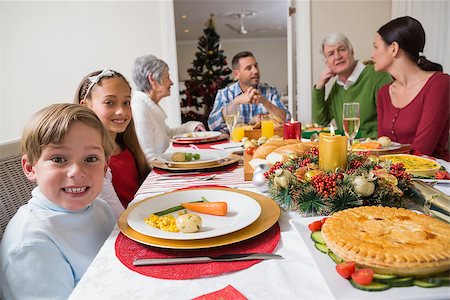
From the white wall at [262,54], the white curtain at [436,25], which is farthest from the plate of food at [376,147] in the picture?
the white wall at [262,54]

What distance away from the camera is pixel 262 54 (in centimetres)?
1259

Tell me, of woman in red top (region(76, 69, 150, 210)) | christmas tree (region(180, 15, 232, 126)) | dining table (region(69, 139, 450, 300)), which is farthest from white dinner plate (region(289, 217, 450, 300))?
christmas tree (region(180, 15, 232, 126))

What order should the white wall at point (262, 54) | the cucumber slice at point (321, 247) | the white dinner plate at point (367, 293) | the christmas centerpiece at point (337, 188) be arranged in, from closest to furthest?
the white dinner plate at point (367, 293) < the cucumber slice at point (321, 247) < the christmas centerpiece at point (337, 188) < the white wall at point (262, 54)

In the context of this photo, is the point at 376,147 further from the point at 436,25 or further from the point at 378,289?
the point at 436,25

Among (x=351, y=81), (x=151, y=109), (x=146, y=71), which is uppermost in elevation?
(x=146, y=71)

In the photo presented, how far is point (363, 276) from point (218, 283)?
220 millimetres

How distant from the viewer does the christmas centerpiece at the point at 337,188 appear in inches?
32.4

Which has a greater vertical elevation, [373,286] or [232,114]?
[232,114]

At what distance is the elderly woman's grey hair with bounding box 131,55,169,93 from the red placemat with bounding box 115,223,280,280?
2.19 metres

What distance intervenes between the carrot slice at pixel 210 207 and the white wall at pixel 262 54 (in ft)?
37.5

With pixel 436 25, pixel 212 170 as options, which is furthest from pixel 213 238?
pixel 436 25

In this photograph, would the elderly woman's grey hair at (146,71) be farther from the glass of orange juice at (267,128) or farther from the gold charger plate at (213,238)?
the gold charger plate at (213,238)

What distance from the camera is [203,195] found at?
987 mm

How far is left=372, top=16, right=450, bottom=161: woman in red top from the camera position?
2.00 metres
